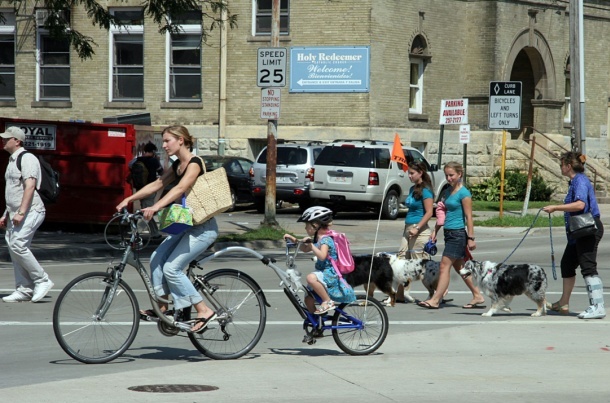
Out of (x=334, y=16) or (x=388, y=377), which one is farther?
(x=334, y=16)

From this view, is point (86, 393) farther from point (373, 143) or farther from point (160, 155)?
point (373, 143)

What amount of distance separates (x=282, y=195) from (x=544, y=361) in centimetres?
2070

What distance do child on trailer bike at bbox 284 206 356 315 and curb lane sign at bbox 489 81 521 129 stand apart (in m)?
18.5

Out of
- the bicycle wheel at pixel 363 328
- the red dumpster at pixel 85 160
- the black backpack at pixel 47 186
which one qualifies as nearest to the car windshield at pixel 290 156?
the red dumpster at pixel 85 160

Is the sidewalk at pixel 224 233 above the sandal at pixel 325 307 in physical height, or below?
below

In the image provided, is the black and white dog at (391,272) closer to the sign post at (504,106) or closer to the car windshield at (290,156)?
the sign post at (504,106)

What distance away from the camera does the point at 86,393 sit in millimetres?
8055

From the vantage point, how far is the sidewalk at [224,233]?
19.3m

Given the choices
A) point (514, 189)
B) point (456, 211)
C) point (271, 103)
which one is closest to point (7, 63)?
point (514, 189)

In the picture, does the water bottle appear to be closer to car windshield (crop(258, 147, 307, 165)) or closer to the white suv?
the white suv

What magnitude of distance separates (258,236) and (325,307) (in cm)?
1259

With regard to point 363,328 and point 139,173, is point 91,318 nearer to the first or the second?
point 363,328

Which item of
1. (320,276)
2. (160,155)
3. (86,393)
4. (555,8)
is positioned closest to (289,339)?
(320,276)

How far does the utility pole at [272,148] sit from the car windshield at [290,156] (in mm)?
6919
